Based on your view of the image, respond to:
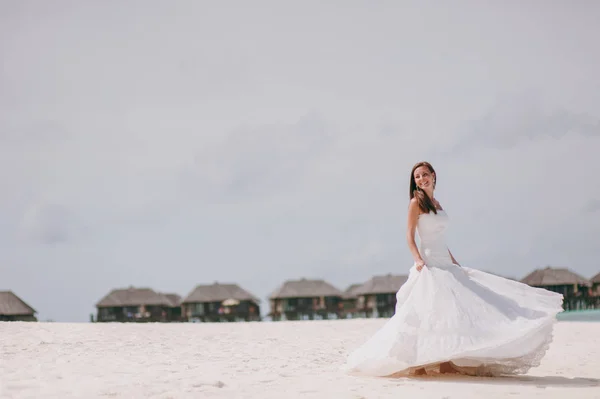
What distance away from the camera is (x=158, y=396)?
5.43m

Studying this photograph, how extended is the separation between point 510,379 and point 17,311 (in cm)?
5289

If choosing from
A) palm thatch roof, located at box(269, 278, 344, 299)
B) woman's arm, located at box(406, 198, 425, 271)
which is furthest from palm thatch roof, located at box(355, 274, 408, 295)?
woman's arm, located at box(406, 198, 425, 271)

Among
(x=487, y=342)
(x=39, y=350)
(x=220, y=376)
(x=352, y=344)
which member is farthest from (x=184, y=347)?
(x=487, y=342)

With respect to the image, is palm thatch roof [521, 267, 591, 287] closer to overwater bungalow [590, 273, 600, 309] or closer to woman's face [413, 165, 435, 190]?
overwater bungalow [590, 273, 600, 309]

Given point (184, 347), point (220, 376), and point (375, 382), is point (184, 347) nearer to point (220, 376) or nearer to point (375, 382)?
point (220, 376)

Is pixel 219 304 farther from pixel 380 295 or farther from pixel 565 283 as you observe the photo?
pixel 565 283

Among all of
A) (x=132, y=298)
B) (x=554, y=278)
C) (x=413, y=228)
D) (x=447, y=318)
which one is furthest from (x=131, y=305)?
(x=447, y=318)

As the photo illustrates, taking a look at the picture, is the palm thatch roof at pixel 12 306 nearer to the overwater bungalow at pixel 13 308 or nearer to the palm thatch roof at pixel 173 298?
the overwater bungalow at pixel 13 308

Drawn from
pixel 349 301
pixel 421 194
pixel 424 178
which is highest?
pixel 424 178

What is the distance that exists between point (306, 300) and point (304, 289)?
1.18 meters

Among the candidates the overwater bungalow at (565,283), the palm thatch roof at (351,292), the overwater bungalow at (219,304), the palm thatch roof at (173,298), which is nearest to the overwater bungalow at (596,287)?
the overwater bungalow at (565,283)

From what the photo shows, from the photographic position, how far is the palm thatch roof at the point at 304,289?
6406 cm

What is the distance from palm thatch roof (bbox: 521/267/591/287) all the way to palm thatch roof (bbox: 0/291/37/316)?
50.3 meters

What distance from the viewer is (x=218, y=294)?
63.7 meters
